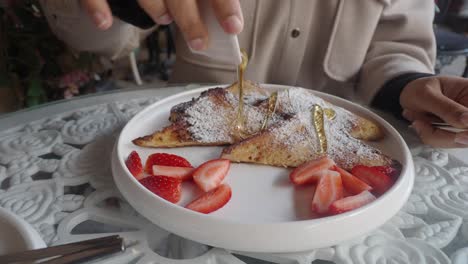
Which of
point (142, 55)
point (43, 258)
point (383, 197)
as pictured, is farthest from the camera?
point (142, 55)

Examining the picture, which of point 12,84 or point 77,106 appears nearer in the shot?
point 77,106

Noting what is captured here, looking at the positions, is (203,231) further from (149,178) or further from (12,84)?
(12,84)

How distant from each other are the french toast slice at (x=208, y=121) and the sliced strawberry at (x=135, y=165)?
62 millimetres

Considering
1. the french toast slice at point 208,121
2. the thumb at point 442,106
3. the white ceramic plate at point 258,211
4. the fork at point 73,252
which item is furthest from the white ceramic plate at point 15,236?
the thumb at point 442,106

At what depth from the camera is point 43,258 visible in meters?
0.41

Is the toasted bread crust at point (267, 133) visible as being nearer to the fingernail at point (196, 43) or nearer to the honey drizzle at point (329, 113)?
the honey drizzle at point (329, 113)

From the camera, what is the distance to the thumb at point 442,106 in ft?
2.15

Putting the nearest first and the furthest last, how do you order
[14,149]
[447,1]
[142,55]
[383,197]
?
[383,197]
[14,149]
[447,1]
[142,55]

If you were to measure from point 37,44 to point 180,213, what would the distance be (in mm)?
1044

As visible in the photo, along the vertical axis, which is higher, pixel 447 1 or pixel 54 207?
pixel 54 207

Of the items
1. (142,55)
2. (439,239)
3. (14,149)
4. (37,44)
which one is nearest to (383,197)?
(439,239)

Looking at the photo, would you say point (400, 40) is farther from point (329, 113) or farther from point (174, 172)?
point (174, 172)

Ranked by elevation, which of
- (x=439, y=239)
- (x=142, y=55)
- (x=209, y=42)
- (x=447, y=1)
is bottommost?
(x=142, y=55)

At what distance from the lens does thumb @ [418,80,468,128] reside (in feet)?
2.15
